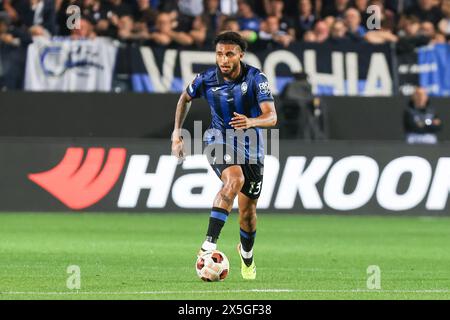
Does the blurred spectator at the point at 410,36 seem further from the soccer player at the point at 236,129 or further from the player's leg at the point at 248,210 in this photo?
the player's leg at the point at 248,210

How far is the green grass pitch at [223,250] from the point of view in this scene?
428 inches

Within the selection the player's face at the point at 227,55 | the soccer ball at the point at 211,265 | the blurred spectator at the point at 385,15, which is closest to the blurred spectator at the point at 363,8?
the blurred spectator at the point at 385,15

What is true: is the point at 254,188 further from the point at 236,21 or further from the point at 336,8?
the point at 336,8

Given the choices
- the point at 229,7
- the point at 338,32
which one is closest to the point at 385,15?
the point at 338,32

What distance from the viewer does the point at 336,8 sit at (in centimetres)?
2288

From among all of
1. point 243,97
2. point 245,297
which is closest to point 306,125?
point 243,97

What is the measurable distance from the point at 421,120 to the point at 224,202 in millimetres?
10983

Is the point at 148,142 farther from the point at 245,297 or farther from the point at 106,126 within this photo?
the point at 245,297

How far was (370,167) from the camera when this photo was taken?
21.4 metres

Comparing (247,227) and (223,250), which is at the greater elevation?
(247,227)

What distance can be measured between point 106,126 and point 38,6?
237cm

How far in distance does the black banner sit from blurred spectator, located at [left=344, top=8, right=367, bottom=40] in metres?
2.20

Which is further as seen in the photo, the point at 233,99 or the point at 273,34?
the point at 273,34

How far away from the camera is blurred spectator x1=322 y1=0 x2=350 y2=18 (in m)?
22.8
